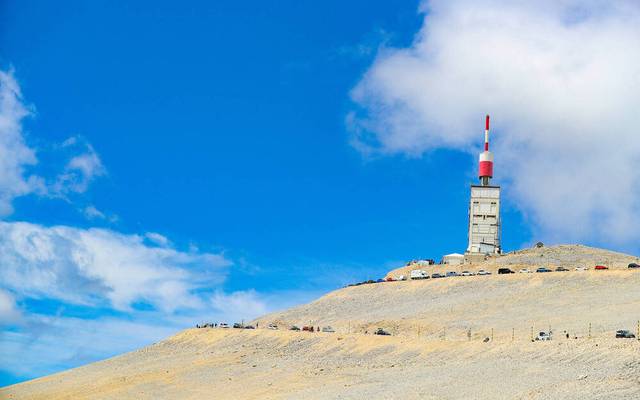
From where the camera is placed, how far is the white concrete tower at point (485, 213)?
123 meters

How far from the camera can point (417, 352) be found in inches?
2226

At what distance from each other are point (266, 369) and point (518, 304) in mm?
27235

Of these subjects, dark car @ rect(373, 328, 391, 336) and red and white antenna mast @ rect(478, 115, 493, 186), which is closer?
dark car @ rect(373, 328, 391, 336)

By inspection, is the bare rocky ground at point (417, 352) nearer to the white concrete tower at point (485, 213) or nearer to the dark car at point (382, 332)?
the dark car at point (382, 332)

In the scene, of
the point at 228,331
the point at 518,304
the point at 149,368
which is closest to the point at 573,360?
the point at 518,304

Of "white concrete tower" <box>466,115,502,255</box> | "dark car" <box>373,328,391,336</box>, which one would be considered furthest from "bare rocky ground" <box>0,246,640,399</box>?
"white concrete tower" <box>466,115,502,255</box>

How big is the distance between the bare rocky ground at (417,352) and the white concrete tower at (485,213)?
2998cm

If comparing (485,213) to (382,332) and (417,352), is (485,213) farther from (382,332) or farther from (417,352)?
(417,352)

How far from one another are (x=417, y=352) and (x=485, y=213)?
7310 cm

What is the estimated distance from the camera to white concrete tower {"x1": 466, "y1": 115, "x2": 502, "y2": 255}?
123 metres

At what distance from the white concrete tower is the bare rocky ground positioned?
98.4 feet

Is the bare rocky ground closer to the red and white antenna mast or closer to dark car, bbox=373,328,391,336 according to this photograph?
dark car, bbox=373,328,391,336

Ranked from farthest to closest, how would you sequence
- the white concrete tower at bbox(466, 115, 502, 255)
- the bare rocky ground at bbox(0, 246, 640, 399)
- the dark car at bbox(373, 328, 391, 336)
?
the white concrete tower at bbox(466, 115, 502, 255), the dark car at bbox(373, 328, 391, 336), the bare rocky ground at bbox(0, 246, 640, 399)

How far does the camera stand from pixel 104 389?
212ft
